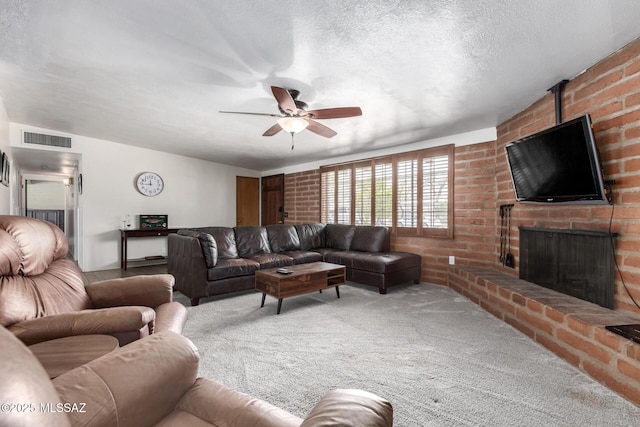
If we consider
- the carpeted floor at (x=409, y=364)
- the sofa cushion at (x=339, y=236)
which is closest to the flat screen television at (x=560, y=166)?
the carpeted floor at (x=409, y=364)

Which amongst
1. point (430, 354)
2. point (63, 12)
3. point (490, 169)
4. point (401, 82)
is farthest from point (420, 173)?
point (63, 12)

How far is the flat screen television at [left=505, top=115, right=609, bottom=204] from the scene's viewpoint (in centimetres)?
216

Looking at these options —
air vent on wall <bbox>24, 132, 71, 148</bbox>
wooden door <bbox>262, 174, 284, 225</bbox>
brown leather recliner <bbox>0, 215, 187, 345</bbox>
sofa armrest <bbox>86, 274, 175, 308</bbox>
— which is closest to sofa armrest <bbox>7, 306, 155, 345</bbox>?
brown leather recliner <bbox>0, 215, 187, 345</bbox>

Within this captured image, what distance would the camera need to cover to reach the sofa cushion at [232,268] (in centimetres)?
357

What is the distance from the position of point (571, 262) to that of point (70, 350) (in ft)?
11.3

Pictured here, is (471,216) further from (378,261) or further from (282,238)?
(282,238)

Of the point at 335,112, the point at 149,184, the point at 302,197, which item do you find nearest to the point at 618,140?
the point at 335,112

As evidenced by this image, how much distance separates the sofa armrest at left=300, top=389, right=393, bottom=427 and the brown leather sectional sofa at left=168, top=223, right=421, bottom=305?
3.05 metres

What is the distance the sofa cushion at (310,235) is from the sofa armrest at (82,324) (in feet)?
12.3

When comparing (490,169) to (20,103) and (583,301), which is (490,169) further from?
(20,103)

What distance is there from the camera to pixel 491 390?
177 centimetres

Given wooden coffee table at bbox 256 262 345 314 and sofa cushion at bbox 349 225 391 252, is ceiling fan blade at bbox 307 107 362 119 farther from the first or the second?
sofa cushion at bbox 349 225 391 252

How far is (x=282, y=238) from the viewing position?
499cm

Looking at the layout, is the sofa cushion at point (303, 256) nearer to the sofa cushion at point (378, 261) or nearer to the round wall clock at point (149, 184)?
the sofa cushion at point (378, 261)
